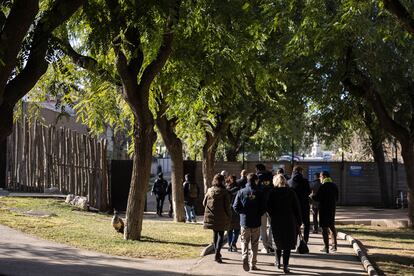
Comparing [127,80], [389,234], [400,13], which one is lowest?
[389,234]

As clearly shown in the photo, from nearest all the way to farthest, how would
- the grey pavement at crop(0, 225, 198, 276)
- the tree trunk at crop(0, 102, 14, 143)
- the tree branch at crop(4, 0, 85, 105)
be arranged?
the tree trunk at crop(0, 102, 14, 143) → the tree branch at crop(4, 0, 85, 105) → the grey pavement at crop(0, 225, 198, 276)

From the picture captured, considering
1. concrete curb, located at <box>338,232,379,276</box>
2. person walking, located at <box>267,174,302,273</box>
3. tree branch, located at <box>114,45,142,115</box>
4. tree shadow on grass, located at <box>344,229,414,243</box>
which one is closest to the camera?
person walking, located at <box>267,174,302,273</box>

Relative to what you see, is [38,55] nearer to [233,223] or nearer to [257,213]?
[257,213]

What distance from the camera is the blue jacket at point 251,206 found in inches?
399


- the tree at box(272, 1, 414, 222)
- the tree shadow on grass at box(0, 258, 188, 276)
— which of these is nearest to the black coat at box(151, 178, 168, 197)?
the tree at box(272, 1, 414, 222)

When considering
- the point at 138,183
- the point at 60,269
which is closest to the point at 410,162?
the point at 138,183

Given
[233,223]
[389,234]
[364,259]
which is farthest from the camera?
[389,234]

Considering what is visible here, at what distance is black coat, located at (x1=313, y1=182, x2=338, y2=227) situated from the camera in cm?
1248

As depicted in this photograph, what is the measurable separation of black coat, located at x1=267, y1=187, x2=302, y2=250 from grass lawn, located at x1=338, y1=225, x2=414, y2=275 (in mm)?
1956

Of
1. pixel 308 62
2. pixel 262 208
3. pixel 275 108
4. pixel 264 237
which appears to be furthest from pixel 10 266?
pixel 275 108

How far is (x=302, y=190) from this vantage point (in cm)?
1272

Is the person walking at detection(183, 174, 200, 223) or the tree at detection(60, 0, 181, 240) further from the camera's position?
the person walking at detection(183, 174, 200, 223)

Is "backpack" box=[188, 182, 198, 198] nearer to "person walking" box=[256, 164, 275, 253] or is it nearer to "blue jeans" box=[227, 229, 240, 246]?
"person walking" box=[256, 164, 275, 253]

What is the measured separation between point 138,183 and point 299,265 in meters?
4.38
